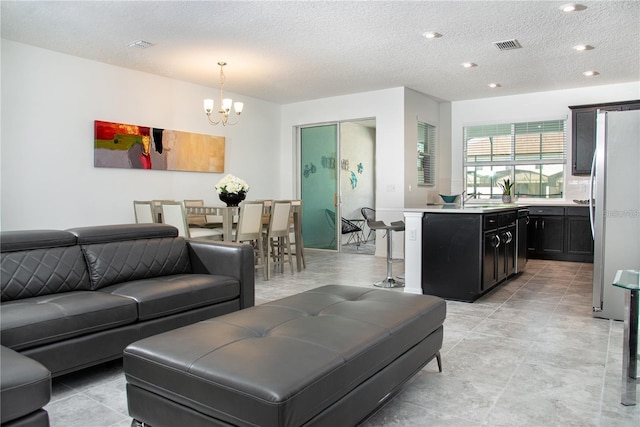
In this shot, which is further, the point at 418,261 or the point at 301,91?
the point at 301,91

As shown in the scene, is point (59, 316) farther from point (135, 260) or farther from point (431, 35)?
point (431, 35)

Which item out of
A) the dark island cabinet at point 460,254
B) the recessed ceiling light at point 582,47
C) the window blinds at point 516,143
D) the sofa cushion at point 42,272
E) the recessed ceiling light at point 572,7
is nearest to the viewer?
the sofa cushion at point 42,272

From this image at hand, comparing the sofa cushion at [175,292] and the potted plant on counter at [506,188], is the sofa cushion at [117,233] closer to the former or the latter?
the sofa cushion at [175,292]

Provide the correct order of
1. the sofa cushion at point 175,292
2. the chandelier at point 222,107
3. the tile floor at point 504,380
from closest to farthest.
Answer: the tile floor at point 504,380
the sofa cushion at point 175,292
the chandelier at point 222,107

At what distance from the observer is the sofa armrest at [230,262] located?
3307 mm

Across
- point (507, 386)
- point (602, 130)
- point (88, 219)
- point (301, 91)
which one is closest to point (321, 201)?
point (301, 91)

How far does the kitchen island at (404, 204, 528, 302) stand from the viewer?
13.8 ft

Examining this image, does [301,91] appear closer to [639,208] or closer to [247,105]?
[247,105]

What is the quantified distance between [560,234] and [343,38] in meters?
4.65

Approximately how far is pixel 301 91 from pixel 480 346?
5438mm

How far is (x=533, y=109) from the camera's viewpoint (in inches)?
297

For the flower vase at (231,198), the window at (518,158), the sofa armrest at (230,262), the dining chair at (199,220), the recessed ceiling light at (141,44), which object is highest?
the recessed ceiling light at (141,44)

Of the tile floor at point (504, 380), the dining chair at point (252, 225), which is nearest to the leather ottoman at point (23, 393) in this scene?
the tile floor at point (504, 380)

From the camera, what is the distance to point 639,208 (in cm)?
366
